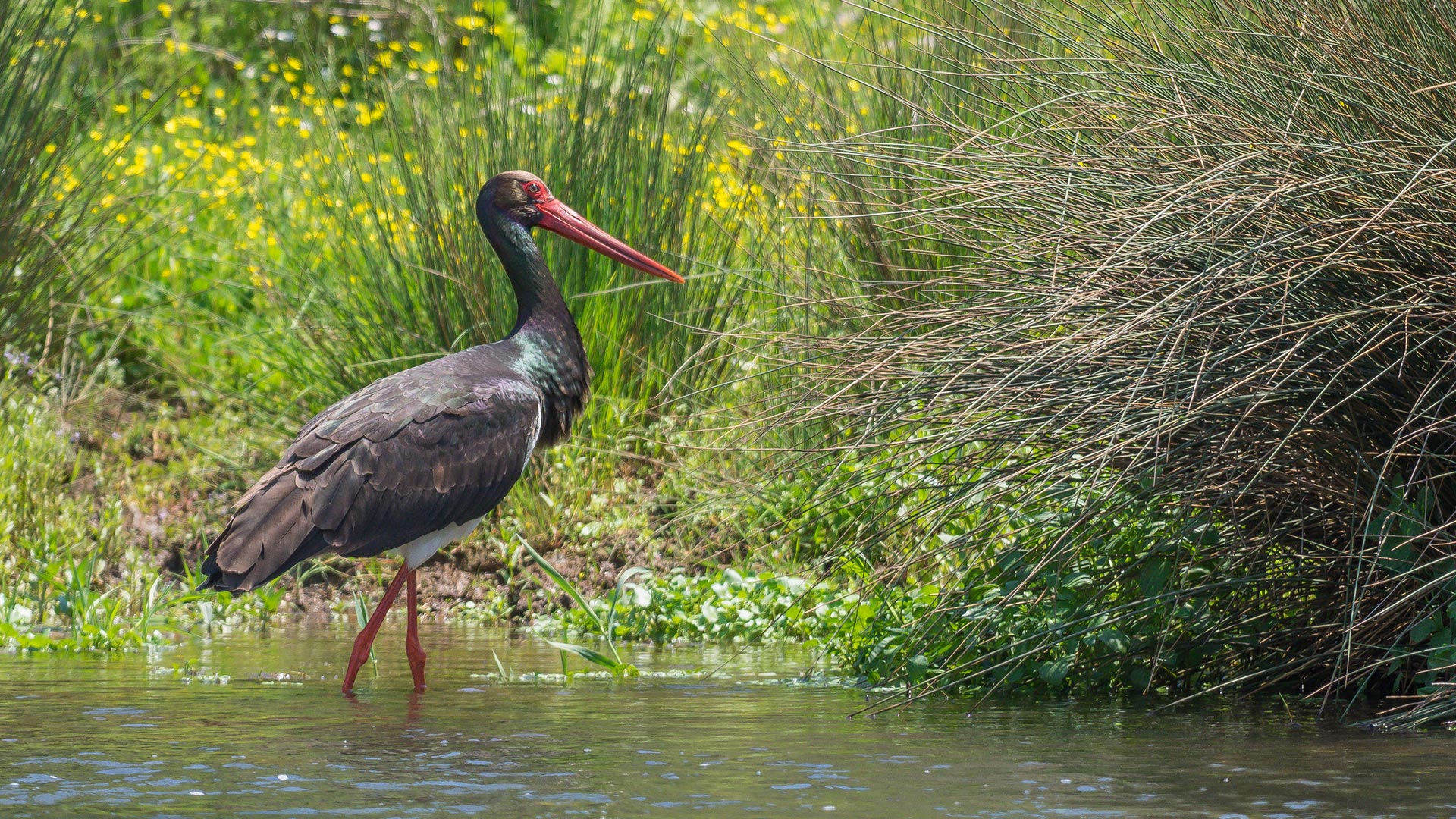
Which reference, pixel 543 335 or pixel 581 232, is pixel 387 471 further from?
pixel 581 232

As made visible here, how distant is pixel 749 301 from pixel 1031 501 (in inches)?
146

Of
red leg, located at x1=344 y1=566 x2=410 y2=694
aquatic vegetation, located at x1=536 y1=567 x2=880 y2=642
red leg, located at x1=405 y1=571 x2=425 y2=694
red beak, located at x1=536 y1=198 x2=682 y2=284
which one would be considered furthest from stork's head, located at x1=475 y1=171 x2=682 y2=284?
red leg, located at x1=405 y1=571 x2=425 y2=694

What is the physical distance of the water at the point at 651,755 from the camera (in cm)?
382

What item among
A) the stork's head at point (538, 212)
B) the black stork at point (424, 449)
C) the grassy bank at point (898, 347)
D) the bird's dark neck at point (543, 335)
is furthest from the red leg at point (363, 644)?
the stork's head at point (538, 212)

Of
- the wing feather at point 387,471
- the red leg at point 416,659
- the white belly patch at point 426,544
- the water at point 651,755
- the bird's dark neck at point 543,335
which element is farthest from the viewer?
the bird's dark neck at point 543,335

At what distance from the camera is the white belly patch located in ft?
20.4

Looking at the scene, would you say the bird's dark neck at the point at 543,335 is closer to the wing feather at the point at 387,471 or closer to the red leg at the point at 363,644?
the wing feather at the point at 387,471

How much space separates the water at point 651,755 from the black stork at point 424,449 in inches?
17.5

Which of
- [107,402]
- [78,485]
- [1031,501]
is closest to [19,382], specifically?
[78,485]

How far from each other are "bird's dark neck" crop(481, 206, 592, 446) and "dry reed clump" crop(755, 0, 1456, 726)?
1.66 metres

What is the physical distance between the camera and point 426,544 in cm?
627

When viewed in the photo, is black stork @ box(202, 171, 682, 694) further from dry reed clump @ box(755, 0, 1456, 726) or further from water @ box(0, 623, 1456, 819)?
dry reed clump @ box(755, 0, 1456, 726)

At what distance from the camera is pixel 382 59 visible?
8367 millimetres

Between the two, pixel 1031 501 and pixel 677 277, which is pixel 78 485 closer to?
pixel 677 277
